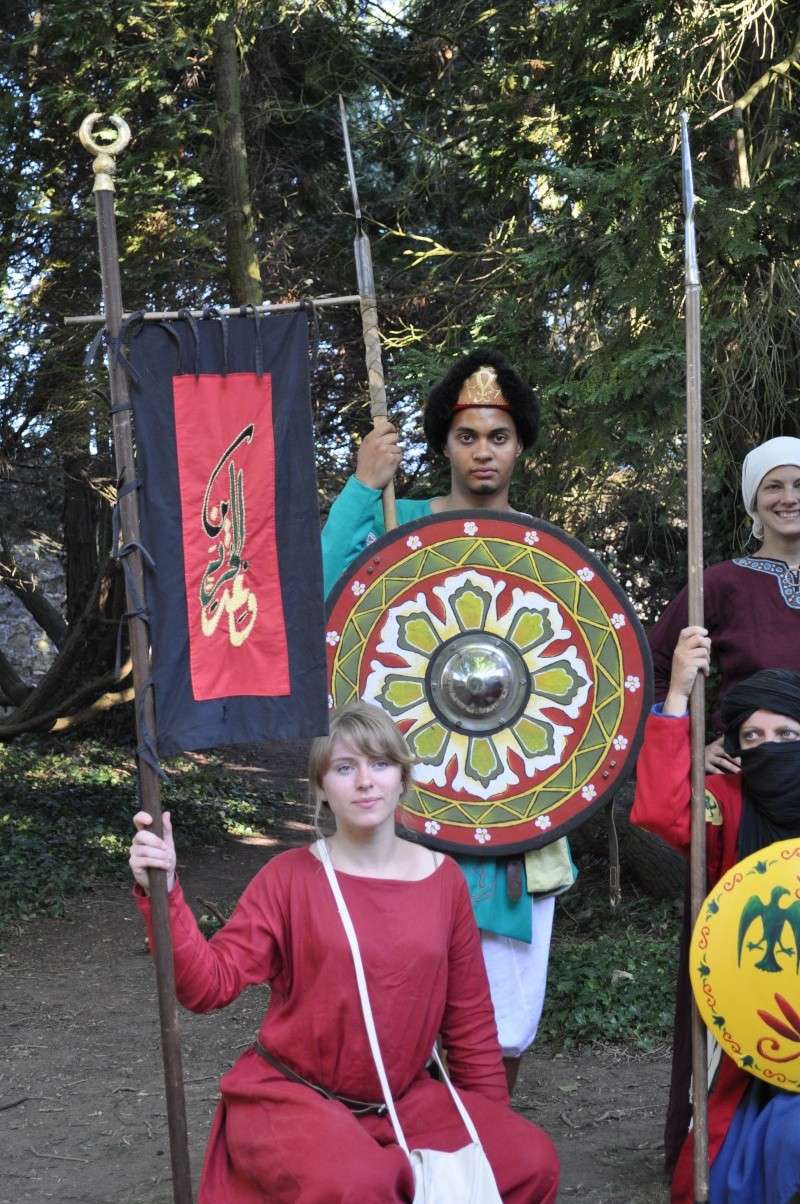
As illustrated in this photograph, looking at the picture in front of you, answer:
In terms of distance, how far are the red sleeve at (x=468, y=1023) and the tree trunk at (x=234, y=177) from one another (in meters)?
5.48

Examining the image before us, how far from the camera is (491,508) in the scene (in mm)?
2896

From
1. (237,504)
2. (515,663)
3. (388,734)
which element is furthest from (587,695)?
(237,504)

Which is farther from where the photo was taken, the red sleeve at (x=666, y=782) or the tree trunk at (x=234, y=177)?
the tree trunk at (x=234, y=177)

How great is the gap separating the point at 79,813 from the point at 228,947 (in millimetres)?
7201

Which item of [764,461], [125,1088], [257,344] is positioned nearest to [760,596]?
[764,461]

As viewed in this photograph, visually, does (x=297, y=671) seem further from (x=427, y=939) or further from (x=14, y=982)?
(x=14, y=982)

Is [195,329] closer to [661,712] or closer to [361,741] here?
[361,741]

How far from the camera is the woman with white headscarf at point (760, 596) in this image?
2902mm

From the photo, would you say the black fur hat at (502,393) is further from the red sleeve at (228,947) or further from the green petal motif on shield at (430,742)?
the red sleeve at (228,947)

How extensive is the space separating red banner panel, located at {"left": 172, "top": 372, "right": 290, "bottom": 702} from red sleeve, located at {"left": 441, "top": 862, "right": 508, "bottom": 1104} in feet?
1.88

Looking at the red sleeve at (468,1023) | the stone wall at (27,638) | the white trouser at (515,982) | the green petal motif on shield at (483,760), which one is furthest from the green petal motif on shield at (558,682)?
the stone wall at (27,638)

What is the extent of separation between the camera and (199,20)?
7020mm

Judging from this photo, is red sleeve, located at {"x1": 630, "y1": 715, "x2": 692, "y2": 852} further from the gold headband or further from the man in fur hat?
the gold headband

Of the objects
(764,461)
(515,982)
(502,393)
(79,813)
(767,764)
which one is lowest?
(79,813)
